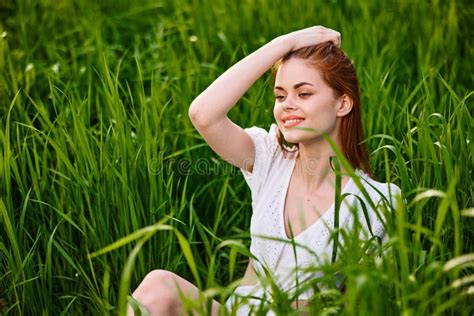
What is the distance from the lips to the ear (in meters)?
0.12

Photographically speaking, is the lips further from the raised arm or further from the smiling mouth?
the raised arm

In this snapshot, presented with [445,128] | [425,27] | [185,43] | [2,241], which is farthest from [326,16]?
[2,241]

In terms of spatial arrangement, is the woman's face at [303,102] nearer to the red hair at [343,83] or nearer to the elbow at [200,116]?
the red hair at [343,83]

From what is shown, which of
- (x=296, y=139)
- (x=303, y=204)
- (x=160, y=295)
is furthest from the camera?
(x=303, y=204)

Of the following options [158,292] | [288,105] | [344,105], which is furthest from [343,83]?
[158,292]

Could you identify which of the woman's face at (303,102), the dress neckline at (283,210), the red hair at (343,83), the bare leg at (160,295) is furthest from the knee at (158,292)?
the red hair at (343,83)

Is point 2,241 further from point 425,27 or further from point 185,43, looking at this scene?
point 425,27

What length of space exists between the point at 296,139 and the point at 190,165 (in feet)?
2.61

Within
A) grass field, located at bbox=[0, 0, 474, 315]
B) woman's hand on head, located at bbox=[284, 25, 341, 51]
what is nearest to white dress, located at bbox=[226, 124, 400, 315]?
grass field, located at bbox=[0, 0, 474, 315]

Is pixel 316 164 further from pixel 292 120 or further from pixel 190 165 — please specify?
pixel 190 165

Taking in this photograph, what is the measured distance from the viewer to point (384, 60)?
11.6ft

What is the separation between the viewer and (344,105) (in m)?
2.27

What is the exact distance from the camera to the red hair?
2.22 meters

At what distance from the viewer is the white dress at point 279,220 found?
2.15 meters
